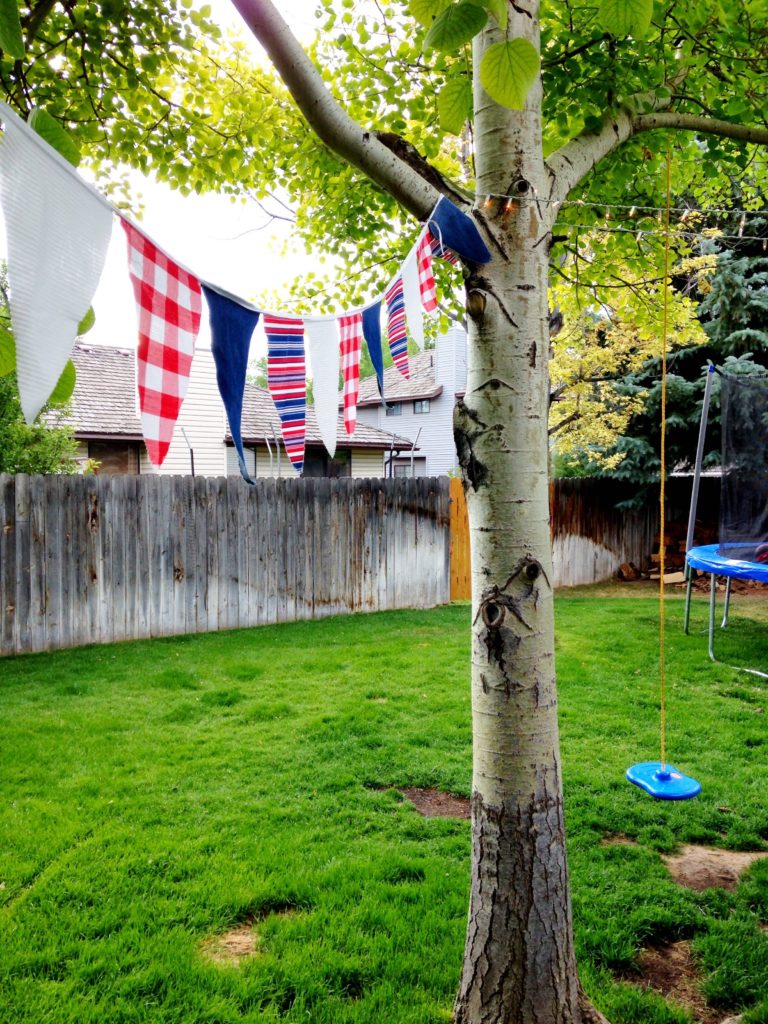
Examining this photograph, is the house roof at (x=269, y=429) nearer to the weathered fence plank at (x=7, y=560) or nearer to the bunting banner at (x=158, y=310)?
the weathered fence plank at (x=7, y=560)

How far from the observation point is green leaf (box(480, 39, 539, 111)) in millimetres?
1202

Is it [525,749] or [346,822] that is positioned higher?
[525,749]

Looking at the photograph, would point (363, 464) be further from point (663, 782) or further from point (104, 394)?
point (663, 782)

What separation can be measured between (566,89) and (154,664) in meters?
4.97

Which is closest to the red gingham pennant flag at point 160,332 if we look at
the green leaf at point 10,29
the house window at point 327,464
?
the green leaf at point 10,29

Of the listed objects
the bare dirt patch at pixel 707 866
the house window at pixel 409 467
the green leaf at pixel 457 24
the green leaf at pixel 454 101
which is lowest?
the bare dirt patch at pixel 707 866

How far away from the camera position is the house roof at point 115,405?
11594mm

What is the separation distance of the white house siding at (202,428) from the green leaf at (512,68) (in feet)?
41.0

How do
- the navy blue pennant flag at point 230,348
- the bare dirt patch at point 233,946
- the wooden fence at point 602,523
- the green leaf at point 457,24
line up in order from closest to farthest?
the green leaf at point 457,24, the navy blue pennant flag at point 230,348, the bare dirt patch at point 233,946, the wooden fence at point 602,523

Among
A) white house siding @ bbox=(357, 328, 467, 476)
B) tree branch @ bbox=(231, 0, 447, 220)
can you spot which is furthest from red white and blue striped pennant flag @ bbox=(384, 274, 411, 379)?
white house siding @ bbox=(357, 328, 467, 476)

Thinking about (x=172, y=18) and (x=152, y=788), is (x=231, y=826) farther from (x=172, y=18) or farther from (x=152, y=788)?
(x=172, y=18)

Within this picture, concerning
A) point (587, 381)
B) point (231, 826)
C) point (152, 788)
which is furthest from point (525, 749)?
point (587, 381)

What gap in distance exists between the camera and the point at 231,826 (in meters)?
3.03

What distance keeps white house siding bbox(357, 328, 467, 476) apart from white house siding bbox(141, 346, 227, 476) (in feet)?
25.2
